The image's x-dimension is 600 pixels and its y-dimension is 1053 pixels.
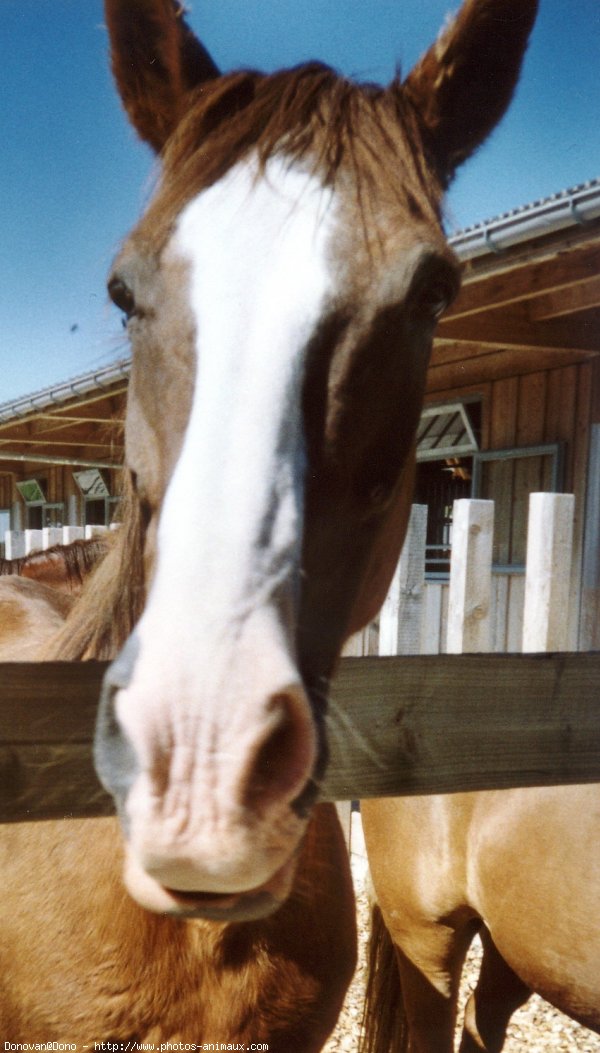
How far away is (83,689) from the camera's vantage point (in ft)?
2.80

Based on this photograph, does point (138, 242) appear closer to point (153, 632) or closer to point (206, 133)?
point (206, 133)

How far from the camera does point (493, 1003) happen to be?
2.14m

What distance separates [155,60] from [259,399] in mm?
643

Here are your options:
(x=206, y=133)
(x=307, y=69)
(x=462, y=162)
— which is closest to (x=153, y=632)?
(x=206, y=133)

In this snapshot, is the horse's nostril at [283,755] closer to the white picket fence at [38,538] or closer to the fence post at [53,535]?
the white picket fence at [38,538]

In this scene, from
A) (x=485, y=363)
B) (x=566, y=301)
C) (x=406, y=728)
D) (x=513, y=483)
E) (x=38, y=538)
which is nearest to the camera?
(x=406, y=728)

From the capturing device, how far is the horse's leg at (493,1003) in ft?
6.98

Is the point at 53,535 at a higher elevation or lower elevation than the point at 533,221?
lower

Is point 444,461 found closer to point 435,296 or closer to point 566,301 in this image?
point 566,301

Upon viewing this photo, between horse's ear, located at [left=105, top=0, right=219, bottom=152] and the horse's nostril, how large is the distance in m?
0.85

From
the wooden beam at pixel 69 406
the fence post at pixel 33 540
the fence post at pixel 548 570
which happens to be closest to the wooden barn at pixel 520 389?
the fence post at pixel 548 570

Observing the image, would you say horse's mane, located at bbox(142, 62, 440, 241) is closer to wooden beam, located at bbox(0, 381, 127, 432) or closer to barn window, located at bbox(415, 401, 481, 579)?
wooden beam, located at bbox(0, 381, 127, 432)

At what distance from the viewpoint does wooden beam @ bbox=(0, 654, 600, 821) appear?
2.75 ft

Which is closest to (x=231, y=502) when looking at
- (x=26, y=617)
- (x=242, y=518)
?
(x=242, y=518)
